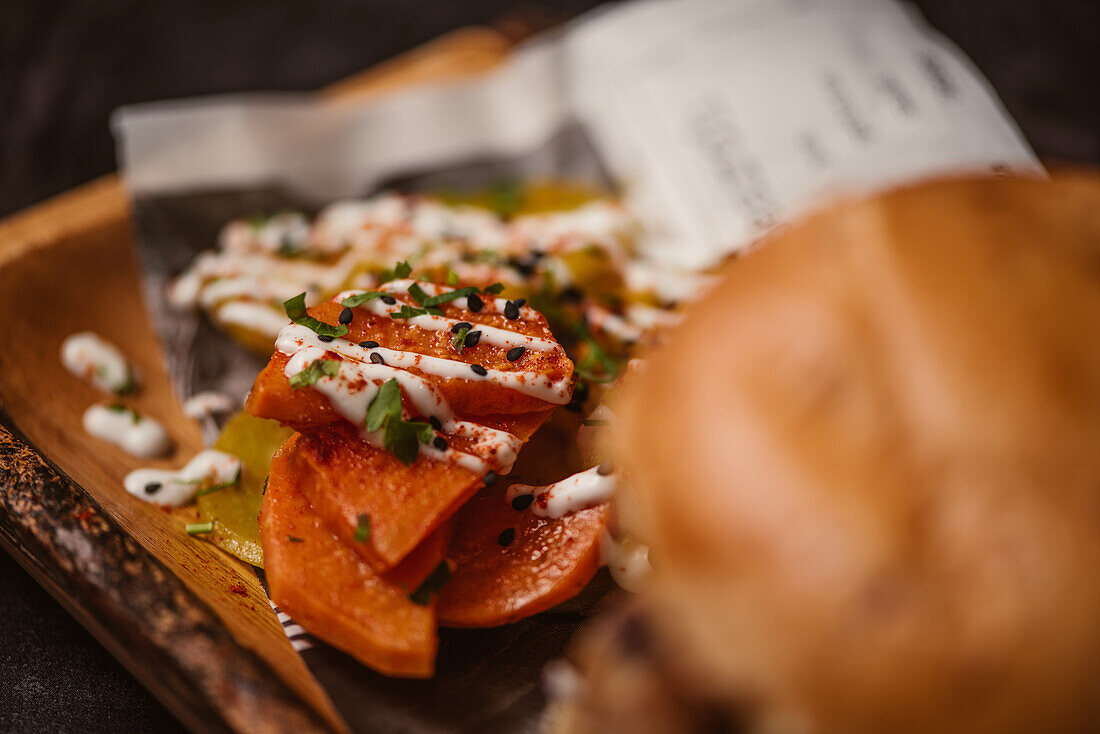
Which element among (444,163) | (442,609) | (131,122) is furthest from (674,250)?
(131,122)

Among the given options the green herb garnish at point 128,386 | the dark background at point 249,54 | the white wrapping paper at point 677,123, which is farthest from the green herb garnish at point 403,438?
the dark background at point 249,54

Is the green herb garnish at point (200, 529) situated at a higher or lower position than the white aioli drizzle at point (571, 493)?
higher

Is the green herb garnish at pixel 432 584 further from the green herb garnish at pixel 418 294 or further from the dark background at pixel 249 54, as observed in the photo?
the dark background at pixel 249 54

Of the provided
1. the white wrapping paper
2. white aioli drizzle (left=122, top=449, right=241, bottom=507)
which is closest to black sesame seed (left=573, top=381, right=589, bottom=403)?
white aioli drizzle (left=122, top=449, right=241, bottom=507)

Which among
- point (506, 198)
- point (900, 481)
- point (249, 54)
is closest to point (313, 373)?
point (900, 481)

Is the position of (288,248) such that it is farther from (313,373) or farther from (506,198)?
(313,373)

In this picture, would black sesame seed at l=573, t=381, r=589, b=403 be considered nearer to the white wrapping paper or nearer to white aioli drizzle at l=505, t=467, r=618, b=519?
white aioli drizzle at l=505, t=467, r=618, b=519
